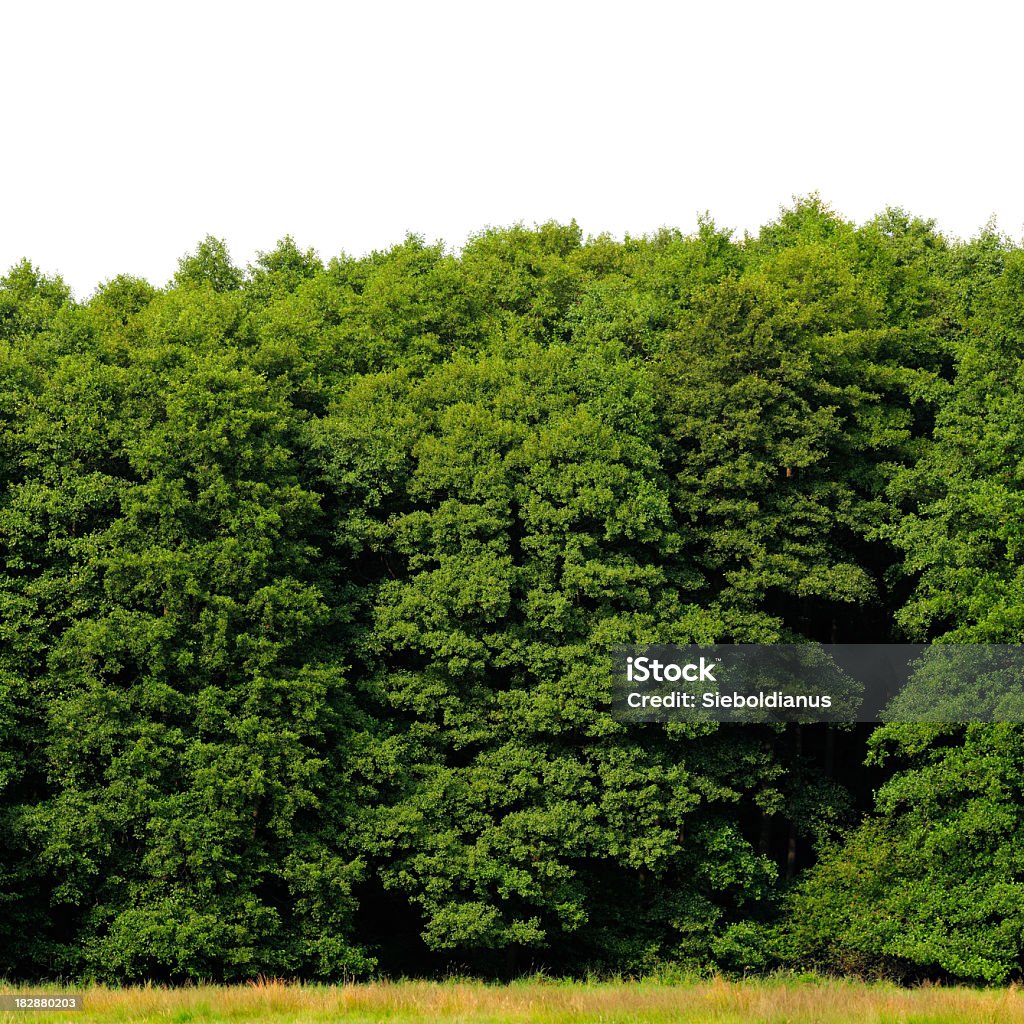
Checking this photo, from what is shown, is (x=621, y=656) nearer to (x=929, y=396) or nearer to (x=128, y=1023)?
(x=929, y=396)

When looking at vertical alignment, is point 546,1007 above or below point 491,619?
below

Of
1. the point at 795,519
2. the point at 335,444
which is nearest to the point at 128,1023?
the point at 335,444

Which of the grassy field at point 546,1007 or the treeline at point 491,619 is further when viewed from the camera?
the treeline at point 491,619

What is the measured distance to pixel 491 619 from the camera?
39406 millimetres

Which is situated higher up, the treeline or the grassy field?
the treeline

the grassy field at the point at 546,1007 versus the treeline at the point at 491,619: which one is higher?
the treeline at the point at 491,619

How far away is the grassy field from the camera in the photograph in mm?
17516

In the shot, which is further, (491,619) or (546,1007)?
(491,619)

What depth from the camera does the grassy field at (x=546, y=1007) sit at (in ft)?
57.5

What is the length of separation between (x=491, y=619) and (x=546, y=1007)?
21.2 meters

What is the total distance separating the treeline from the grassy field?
1542 centimetres

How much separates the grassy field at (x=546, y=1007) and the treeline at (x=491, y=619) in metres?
15.4

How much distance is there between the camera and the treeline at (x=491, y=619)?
3581cm

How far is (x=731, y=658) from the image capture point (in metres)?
40.1
